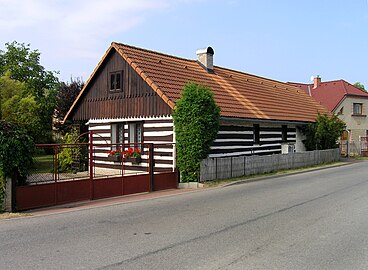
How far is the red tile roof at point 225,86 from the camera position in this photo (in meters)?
18.3

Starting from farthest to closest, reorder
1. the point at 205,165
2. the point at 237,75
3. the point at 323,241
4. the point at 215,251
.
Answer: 1. the point at 237,75
2. the point at 205,165
3. the point at 323,241
4. the point at 215,251

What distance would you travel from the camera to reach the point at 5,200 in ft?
34.4

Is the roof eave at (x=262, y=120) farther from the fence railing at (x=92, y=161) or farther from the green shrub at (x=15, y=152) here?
the green shrub at (x=15, y=152)

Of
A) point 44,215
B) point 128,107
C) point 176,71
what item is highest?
point 176,71

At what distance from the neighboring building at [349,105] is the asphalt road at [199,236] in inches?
1256

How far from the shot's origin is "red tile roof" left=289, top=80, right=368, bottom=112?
42281 mm

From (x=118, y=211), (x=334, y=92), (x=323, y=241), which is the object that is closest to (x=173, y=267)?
(x=323, y=241)

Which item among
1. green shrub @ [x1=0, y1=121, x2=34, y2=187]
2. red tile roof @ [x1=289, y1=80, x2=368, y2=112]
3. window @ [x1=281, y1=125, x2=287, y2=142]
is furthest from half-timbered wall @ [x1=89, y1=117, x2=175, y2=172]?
red tile roof @ [x1=289, y1=80, x2=368, y2=112]

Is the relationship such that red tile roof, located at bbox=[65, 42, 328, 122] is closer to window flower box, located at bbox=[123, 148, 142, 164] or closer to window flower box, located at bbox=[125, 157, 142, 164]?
window flower box, located at bbox=[123, 148, 142, 164]

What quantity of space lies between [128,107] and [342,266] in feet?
47.3

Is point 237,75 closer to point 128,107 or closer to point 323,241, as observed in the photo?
point 128,107

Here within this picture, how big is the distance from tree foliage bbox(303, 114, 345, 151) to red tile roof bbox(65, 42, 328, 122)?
2.97 ft

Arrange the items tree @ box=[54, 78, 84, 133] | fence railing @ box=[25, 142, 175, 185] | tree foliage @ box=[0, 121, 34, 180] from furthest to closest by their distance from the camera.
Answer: tree @ box=[54, 78, 84, 133]
fence railing @ box=[25, 142, 175, 185]
tree foliage @ box=[0, 121, 34, 180]

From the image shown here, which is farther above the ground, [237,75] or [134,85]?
[237,75]
